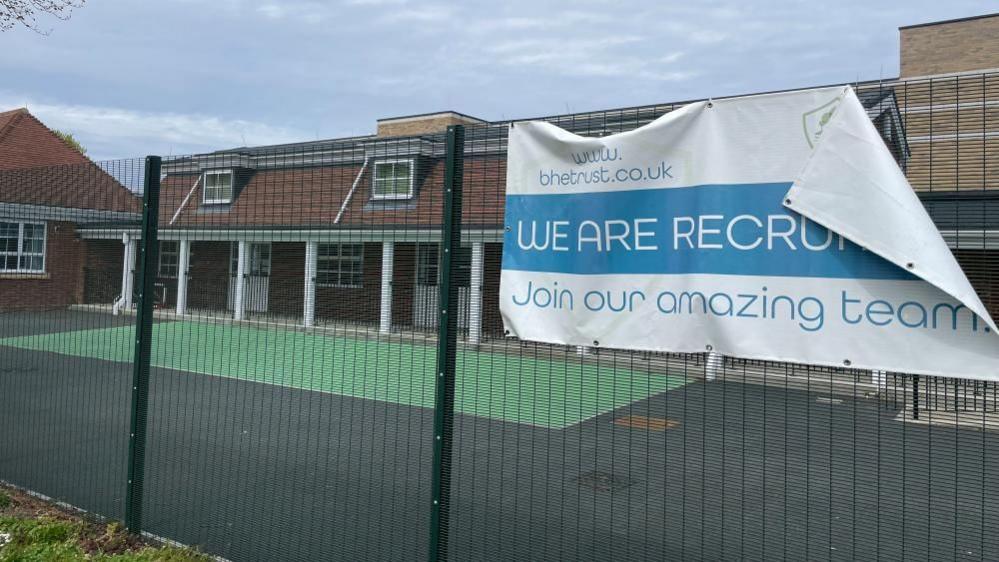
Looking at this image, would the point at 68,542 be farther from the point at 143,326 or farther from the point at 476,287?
the point at 476,287

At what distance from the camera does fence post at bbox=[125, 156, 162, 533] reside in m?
4.70

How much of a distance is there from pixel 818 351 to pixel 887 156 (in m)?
0.76

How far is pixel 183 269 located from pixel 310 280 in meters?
1.33

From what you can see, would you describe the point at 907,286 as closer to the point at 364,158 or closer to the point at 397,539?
the point at 364,158

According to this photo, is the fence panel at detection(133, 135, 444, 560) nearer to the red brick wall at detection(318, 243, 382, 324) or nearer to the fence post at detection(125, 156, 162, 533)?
the red brick wall at detection(318, 243, 382, 324)

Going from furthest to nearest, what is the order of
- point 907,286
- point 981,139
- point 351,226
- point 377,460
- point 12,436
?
point 377,460
point 12,436
point 351,226
point 981,139
point 907,286

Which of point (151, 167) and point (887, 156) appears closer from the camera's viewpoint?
point (887, 156)

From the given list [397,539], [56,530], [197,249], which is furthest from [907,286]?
[56,530]

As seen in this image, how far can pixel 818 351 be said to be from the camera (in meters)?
2.62

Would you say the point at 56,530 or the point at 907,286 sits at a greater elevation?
the point at 907,286

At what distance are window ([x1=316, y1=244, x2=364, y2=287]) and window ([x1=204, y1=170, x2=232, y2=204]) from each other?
817 millimetres

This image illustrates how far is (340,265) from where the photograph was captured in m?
4.18

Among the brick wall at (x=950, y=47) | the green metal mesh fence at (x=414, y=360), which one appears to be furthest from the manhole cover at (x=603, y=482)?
the brick wall at (x=950, y=47)

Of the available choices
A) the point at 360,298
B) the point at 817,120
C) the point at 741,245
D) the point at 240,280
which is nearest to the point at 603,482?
the point at 360,298
